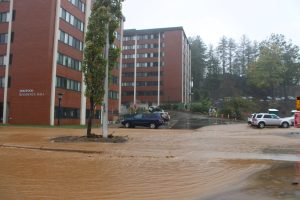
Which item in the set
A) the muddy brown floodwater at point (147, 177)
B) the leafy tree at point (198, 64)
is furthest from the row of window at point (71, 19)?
the leafy tree at point (198, 64)

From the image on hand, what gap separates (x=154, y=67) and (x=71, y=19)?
51.0 metres

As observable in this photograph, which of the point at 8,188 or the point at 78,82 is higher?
the point at 78,82

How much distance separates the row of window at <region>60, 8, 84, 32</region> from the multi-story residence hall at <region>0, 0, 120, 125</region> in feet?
0.43

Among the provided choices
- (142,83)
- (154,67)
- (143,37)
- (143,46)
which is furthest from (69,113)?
(143,37)

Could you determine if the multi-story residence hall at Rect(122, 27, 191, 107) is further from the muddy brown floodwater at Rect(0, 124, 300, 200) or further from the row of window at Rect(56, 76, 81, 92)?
the muddy brown floodwater at Rect(0, 124, 300, 200)

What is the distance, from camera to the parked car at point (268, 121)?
143 feet

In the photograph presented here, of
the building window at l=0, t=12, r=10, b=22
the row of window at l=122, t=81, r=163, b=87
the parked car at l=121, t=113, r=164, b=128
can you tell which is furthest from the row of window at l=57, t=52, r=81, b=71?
the row of window at l=122, t=81, r=163, b=87

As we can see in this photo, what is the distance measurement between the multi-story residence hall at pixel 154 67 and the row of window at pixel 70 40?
4367cm

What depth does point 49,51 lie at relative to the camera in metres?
Result: 48.8

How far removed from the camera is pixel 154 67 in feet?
340

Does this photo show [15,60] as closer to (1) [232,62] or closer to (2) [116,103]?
(2) [116,103]

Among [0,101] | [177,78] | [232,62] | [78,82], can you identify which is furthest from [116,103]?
[232,62]

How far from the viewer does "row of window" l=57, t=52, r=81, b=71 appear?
51.2 m

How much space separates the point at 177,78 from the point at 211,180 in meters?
90.2
